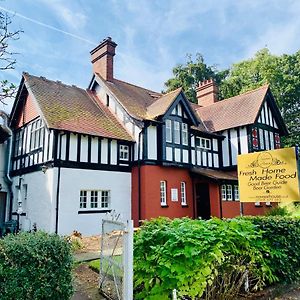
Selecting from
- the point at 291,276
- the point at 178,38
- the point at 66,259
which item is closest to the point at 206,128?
the point at 178,38

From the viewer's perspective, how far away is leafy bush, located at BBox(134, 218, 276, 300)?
441cm

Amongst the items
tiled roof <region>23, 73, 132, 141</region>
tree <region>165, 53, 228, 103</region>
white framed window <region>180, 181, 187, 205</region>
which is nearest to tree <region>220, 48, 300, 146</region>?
tree <region>165, 53, 228, 103</region>

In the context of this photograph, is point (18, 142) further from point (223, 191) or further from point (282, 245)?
point (282, 245)

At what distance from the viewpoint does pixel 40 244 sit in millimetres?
4320

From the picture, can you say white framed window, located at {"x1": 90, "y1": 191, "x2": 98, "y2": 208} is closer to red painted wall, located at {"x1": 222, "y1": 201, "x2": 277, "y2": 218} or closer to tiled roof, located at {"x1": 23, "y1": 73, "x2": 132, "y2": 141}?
tiled roof, located at {"x1": 23, "y1": 73, "x2": 132, "y2": 141}

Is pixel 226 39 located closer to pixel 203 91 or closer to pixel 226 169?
pixel 226 169

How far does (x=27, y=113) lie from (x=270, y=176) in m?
14.2

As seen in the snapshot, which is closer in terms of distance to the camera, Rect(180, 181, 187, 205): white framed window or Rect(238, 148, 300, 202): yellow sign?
Rect(238, 148, 300, 202): yellow sign

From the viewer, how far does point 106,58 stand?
1942 cm

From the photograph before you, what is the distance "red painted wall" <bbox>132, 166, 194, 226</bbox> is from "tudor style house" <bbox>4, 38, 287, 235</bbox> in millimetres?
55

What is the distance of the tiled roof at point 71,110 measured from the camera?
48.6ft

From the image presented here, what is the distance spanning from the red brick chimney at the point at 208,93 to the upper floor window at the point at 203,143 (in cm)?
670

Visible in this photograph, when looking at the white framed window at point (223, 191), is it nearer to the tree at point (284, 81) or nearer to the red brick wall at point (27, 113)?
the red brick wall at point (27, 113)

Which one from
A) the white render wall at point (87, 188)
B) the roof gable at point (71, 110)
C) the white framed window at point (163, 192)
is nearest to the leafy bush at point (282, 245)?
the white render wall at point (87, 188)
